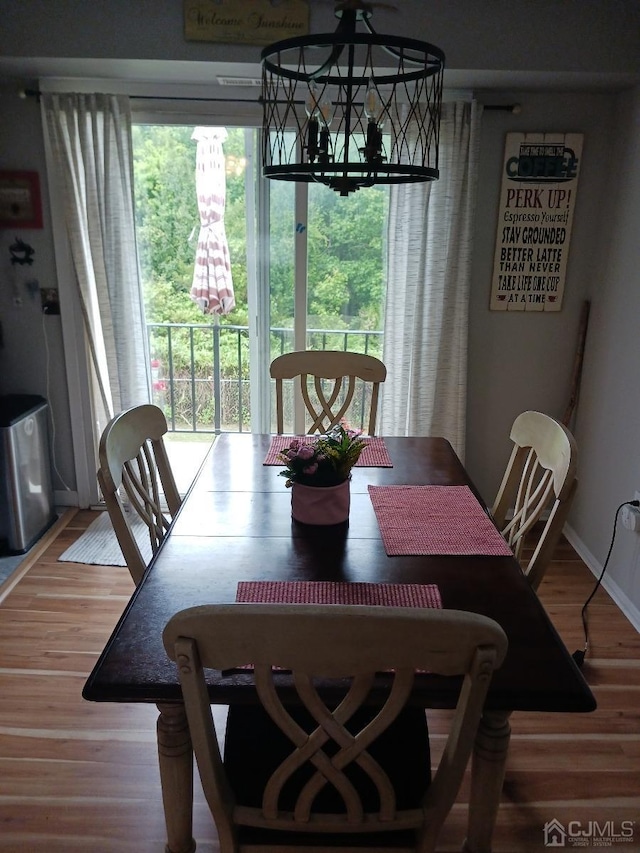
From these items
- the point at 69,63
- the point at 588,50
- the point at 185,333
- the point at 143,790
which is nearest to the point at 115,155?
the point at 69,63

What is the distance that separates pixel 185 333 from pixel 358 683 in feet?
10.0

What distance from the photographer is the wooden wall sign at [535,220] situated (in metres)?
2.85

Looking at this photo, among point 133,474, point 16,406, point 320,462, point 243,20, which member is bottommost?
point 16,406

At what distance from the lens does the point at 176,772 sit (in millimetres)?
1185

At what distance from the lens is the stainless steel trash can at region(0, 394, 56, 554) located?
9.11ft

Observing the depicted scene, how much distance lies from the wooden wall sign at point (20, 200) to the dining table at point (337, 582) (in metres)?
1.83

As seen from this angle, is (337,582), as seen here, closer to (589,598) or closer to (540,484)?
(540,484)

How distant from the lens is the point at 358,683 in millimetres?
876

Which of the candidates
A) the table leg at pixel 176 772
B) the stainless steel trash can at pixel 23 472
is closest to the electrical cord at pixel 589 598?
the table leg at pixel 176 772

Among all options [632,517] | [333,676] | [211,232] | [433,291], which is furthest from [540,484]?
[211,232]

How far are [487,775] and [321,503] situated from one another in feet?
2.32

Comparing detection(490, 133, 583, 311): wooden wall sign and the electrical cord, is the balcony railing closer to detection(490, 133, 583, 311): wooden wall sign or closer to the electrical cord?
detection(490, 133, 583, 311): wooden wall sign

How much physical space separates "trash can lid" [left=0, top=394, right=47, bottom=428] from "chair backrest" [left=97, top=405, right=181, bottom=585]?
1131mm

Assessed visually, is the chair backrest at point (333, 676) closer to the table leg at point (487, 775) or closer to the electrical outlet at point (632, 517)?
the table leg at point (487, 775)
